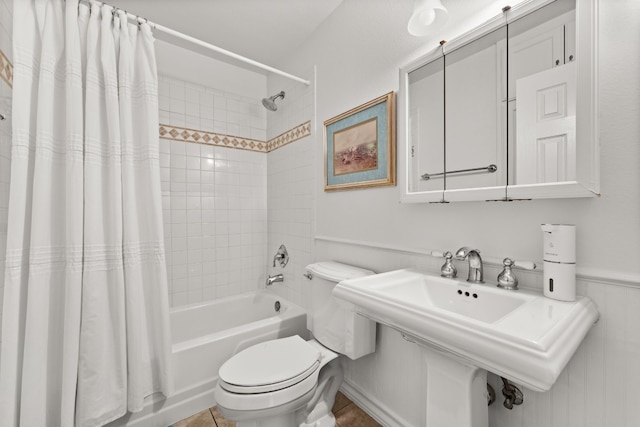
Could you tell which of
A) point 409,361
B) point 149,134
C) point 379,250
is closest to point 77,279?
point 149,134

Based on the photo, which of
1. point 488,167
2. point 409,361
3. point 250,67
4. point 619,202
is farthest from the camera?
point 250,67

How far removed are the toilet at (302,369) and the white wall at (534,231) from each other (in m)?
0.18

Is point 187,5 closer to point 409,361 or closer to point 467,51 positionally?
point 467,51

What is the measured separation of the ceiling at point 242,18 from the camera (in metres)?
1.61

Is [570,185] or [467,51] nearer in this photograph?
[570,185]

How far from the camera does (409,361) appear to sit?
48.1 inches

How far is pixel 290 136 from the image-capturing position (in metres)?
2.11

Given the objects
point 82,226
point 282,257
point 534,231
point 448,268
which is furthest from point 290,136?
point 534,231

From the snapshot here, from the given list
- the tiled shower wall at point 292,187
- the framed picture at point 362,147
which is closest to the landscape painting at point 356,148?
the framed picture at point 362,147

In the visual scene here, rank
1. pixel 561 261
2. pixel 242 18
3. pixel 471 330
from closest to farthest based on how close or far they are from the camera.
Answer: pixel 471 330 < pixel 561 261 < pixel 242 18

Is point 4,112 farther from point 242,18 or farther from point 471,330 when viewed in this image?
point 471,330

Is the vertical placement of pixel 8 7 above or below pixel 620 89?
above

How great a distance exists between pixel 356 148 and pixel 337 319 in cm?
94

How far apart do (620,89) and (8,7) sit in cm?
221
